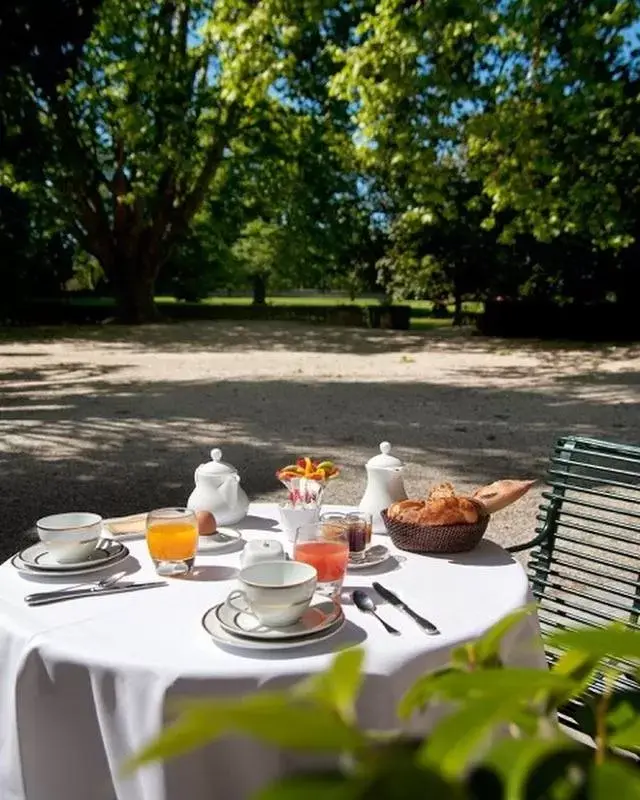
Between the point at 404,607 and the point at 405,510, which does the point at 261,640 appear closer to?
the point at 404,607

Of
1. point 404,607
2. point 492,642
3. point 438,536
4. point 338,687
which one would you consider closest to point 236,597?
point 404,607

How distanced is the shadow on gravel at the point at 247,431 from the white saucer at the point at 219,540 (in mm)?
3044

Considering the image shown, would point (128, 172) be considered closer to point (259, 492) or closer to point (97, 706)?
point (259, 492)

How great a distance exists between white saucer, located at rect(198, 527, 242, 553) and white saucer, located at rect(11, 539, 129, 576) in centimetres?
23

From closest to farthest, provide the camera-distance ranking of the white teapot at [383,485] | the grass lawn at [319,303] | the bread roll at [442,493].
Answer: the bread roll at [442,493], the white teapot at [383,485], the grass lawn at [319,303]

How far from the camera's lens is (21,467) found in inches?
278

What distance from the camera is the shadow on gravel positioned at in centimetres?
644

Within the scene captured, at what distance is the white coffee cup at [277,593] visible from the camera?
174 cm

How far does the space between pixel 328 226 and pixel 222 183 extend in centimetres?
438

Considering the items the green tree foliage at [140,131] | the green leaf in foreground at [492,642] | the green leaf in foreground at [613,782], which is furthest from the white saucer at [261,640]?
the green tree foliage at [140,131]

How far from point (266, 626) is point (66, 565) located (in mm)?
707

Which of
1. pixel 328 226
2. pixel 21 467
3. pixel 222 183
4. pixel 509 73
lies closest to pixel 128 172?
pixel 222 183

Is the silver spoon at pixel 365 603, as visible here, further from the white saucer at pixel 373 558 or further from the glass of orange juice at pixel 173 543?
the glass of orange juice at pixel 173 543

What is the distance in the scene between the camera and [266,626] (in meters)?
1.78
